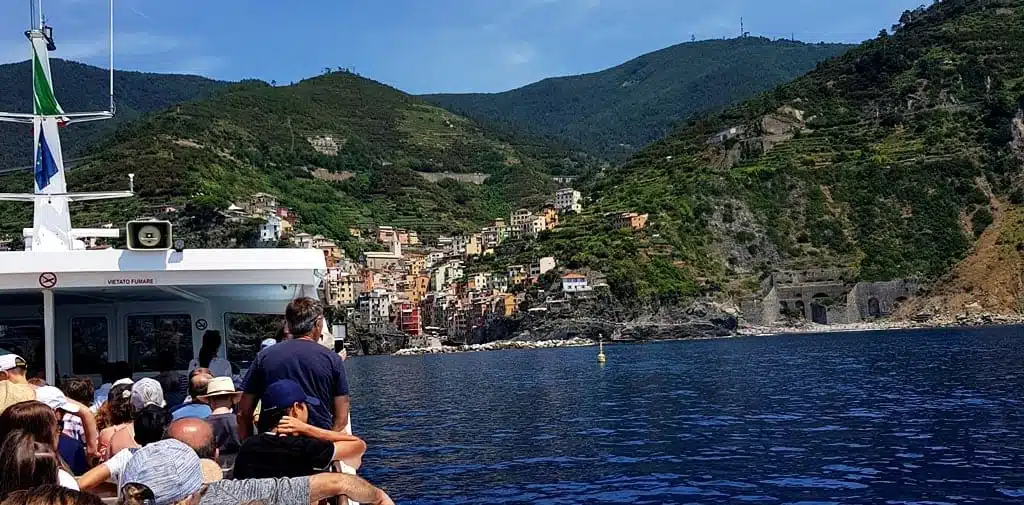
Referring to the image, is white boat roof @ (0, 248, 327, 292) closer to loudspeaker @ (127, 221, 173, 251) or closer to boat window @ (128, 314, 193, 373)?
loudspeaker @ (127, 221, 173, 251)

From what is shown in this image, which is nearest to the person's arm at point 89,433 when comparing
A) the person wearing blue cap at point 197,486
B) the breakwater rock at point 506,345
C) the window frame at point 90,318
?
the person wearing blue cap at point 197,486

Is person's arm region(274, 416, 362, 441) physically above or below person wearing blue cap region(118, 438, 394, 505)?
above

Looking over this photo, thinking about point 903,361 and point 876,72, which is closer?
point 903,361

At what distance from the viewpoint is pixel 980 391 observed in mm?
23766

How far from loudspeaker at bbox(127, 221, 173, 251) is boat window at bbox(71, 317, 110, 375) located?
10.3 feet

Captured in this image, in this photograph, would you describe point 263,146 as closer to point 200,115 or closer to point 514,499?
point 200,115

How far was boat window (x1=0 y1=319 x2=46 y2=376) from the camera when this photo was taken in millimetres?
9445

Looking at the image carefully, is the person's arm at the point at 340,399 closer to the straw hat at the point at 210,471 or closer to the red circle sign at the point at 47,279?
the straw hat at the point at 210,471

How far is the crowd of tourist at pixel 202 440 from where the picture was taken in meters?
3.73

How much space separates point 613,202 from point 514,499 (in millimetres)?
115206

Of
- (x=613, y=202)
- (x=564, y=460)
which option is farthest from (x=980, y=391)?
(x=613, y=202)

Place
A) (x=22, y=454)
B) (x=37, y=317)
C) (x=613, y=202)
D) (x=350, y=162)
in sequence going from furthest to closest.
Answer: (x=350, y=162)
(x=613, y=202)
(x=37, y=317)
(x=22, y=454)

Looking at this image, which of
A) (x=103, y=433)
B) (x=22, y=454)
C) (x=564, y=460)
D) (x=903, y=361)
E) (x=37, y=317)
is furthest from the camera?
(x=903, y=361)

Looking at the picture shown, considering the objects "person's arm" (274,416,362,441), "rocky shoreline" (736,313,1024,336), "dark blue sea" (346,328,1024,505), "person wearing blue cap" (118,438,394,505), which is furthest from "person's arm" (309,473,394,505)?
"rocky shoreline" (736,313,1024,336)
